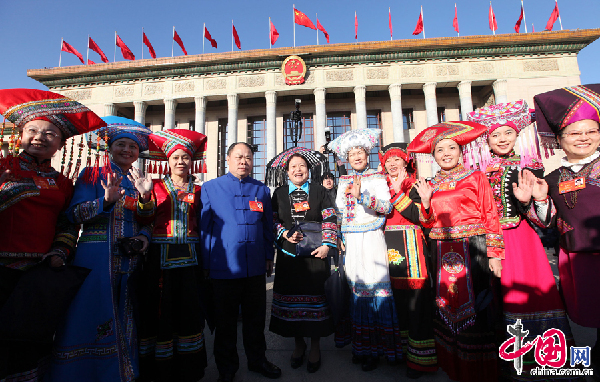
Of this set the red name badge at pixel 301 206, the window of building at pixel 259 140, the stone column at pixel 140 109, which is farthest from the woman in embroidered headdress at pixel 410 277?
the stone column at pixel 140 109

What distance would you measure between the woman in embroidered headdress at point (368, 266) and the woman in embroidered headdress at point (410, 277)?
0.11 m

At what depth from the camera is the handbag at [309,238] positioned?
9.53 feet

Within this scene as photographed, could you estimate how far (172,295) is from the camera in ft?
8.47

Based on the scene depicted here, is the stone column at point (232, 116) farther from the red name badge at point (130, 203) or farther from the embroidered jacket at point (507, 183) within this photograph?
the embroidered jacket at point (507, 183)

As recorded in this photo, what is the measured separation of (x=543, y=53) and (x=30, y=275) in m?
26.1

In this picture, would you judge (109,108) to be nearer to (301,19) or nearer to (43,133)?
(301,19)

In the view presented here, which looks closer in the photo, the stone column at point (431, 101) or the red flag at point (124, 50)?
the stone column at point (431, 101)

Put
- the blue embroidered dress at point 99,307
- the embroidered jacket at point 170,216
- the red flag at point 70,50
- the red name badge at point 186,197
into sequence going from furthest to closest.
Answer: the red flag at point 70,50
the red name badge at point 186,197
the embroidered jacket at point 170,216
the blue embroidered dress at point 99,307

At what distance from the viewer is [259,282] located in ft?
9.43

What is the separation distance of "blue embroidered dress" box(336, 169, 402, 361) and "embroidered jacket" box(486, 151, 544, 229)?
101 centimetres

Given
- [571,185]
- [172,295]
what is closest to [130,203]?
[172,295]

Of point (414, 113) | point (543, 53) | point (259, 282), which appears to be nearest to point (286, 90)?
point (414, 113)

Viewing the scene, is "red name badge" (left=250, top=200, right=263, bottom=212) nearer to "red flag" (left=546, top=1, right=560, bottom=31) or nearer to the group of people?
the group of people

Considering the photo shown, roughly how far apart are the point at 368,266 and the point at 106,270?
7.89 ft
